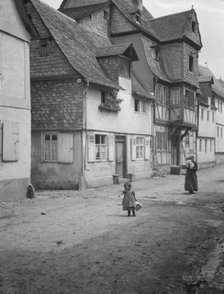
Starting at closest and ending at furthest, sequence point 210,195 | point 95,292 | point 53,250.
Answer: point 95,292 < point 53,250 < point 210,195

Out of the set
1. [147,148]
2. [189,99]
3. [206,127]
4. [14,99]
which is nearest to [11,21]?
[14,99]

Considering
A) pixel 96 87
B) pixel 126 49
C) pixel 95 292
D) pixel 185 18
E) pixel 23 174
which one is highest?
pixel 185 18

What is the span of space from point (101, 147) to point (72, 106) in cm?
273

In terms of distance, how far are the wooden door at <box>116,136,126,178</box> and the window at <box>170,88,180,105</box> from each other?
781 centimetres

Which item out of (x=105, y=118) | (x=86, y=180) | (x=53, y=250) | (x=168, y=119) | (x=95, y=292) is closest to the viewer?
(x=95, y=292)

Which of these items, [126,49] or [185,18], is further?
[185,18]

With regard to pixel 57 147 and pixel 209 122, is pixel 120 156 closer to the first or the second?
pixel 57 147

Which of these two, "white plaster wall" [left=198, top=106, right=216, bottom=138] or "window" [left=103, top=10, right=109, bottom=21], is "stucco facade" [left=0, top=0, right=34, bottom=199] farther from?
"white plaster wall" [left=198, top=106, right=216, bottom=138]

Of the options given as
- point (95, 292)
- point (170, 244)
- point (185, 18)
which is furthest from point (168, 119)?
point (95, 292)

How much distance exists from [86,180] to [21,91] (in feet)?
18.3

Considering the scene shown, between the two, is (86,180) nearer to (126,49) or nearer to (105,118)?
(105,118)

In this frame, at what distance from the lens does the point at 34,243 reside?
7.76m

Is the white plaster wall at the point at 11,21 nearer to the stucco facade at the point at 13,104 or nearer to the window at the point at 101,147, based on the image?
the stucco facade at the point at 13,104

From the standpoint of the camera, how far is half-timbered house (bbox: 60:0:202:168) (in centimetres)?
2650
